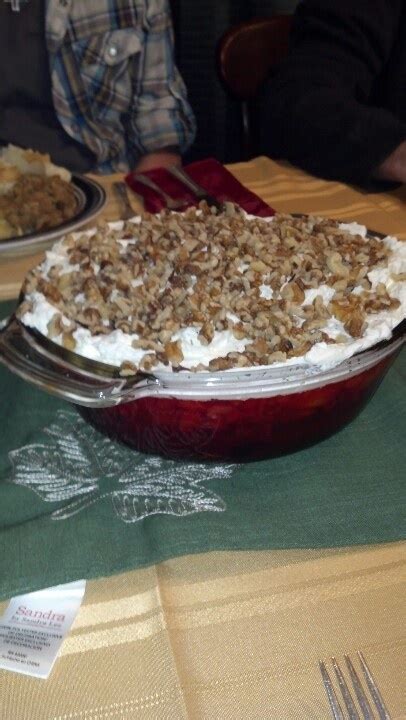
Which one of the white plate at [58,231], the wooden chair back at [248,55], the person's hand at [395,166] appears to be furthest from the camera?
the wooden chair back at [248,55]

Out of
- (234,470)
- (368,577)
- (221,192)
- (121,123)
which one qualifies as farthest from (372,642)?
(121,123)

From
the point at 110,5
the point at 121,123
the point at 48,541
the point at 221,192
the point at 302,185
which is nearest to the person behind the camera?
the point at 48,541

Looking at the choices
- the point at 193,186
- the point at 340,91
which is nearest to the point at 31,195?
the point at 193,186

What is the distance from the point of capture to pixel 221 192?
1151 millimetres

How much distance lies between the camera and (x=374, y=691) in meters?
0.46

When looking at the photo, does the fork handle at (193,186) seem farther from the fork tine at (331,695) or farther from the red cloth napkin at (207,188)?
the fork tine at (331,695)

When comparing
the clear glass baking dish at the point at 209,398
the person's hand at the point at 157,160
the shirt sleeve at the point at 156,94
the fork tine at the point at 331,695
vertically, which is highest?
the clear glass baking dish at the point at 209,398

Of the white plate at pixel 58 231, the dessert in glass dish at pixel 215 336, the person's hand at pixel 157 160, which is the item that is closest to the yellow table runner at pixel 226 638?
the dessert in glass dish at pixel 215 336

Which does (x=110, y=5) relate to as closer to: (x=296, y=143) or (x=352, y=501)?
(x=296, y=143)

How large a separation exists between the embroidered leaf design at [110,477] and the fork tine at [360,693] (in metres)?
0.17

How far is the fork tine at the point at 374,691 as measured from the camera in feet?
1.44

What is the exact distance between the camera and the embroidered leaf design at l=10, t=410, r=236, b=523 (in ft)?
2.04

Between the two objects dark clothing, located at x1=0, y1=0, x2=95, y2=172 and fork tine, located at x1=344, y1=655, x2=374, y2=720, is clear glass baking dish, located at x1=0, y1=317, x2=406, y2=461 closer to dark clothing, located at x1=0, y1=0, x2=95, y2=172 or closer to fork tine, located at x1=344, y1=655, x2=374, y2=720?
fork tine, located at x1=344, y1=655, x2=374, y2=720

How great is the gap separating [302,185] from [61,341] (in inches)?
31.8
